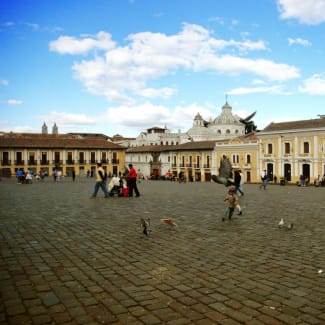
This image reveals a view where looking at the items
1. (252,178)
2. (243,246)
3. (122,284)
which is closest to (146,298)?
(122,284)

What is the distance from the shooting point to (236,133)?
253ft

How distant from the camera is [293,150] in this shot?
42125mm

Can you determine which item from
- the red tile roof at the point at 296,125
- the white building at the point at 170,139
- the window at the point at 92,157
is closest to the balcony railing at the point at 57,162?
the window at the point at 92,157

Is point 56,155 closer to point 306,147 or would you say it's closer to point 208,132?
point 208,132

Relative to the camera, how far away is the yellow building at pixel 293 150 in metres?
39.7

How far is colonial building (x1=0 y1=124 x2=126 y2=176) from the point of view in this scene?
189ft

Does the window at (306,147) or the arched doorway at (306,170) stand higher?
the window at (306,147)

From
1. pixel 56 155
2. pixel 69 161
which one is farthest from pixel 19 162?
pixel 69 161

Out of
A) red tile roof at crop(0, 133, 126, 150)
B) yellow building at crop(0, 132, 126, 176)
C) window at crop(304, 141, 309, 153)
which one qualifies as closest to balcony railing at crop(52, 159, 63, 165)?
yellow building at crop(0, 132, 126, 176)

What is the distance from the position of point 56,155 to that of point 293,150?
36862mm

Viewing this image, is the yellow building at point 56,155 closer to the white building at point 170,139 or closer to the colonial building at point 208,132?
the white building at point 170,139

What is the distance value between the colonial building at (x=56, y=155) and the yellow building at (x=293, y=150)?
1093 inches

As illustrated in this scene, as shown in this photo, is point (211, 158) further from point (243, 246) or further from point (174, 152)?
point (243, 246)

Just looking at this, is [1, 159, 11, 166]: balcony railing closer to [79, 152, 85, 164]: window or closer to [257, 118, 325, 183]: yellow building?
[79, 152, 85, 164]: window
